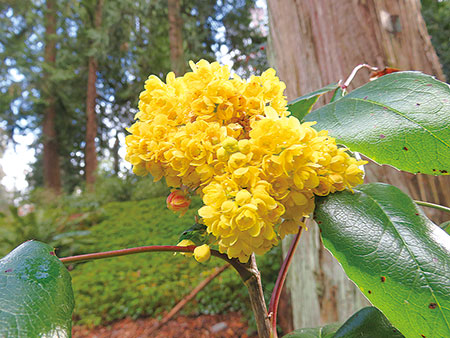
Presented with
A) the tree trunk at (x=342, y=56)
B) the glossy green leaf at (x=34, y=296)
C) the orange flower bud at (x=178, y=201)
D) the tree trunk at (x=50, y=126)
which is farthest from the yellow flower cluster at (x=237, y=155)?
the tree trunk at (x=50, y=126)

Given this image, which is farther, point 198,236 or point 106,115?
point 106,115

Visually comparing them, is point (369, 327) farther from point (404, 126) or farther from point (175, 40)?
point (175, 40)

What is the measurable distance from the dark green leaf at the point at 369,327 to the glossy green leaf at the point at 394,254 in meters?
0.17

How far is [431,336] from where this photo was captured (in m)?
0.31

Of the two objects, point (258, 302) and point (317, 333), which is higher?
point (258, 302)

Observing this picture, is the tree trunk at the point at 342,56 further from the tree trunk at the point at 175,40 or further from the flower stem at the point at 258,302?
the tree trunk at the point at 175,40

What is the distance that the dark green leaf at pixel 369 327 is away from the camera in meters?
0.46

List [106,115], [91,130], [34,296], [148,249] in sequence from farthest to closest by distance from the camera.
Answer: [106,115], [91,130], [148,249], [34,296]

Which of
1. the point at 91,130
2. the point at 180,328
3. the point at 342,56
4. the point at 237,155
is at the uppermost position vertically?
the point at 91,130

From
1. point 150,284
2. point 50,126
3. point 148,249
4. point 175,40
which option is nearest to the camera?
point 148,249

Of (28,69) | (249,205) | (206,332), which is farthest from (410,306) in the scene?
(28,69)

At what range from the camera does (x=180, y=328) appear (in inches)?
104

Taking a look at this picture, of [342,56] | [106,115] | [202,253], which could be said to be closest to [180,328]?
[342,56]

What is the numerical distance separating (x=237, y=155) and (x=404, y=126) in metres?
0.26
